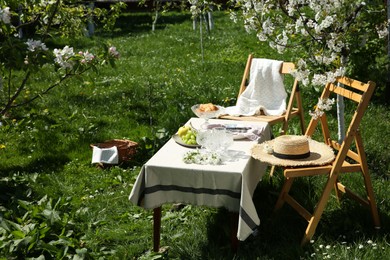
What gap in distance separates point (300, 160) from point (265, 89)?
2.47m

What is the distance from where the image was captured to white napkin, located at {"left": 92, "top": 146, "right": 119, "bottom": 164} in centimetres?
642

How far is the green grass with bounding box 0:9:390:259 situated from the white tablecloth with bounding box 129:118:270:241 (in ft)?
1.50

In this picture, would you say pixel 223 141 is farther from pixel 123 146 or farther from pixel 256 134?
pixel 123 146

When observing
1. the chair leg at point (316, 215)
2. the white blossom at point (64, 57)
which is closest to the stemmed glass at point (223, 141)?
the chair leg at point (316, 215)

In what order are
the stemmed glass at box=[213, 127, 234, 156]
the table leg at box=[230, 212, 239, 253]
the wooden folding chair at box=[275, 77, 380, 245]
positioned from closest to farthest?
1. the table leg at box=[230, 212, 239, 253]
2. the wooden folding chair at box=[275, 77, 380, 245]
3. the stemmed glass at box=[213, 127, 234, 156]

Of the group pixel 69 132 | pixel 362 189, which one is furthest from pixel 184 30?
pixel 362 189

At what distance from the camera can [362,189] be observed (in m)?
5.25

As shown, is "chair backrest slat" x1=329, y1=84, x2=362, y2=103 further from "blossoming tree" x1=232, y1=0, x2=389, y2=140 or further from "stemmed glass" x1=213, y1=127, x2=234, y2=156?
"stemmed glass" x1=213, y1=127, x2=234, y2=156

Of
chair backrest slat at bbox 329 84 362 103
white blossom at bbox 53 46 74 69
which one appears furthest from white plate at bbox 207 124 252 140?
white blossom at bbox 53 46 74 69

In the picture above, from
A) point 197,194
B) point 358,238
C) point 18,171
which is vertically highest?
point 197,194

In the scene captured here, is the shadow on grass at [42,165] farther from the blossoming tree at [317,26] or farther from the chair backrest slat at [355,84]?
the chair backrest slat at [355,84]

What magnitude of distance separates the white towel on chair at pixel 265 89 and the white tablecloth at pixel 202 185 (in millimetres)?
2310

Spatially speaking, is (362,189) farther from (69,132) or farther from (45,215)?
(69,132)

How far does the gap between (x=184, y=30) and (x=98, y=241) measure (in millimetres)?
12608
